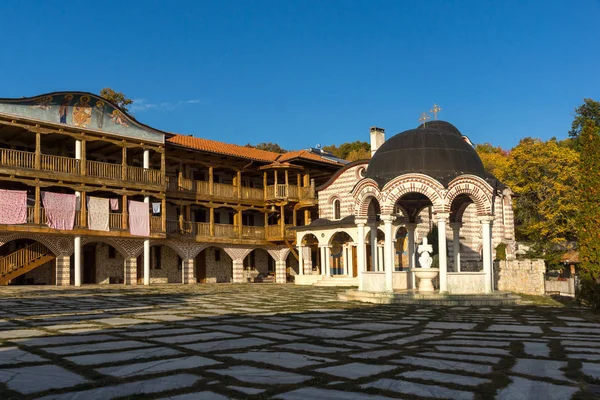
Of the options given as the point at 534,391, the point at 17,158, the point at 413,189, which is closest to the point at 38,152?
the point at 17,158

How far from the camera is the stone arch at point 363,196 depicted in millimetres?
17480

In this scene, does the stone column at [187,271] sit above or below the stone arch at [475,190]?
below

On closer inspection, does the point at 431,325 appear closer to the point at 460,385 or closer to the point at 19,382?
the point at 460,385

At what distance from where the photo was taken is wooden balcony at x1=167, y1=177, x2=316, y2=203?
1280 inches

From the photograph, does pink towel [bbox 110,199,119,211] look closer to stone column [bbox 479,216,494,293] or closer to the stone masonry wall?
the stone masonry wall

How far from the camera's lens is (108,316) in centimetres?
1144

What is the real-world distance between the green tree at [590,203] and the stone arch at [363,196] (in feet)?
19.2

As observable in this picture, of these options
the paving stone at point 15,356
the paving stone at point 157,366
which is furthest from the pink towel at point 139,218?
the paving stone at point 157,366

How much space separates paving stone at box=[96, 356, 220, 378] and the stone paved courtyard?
1 centimetres

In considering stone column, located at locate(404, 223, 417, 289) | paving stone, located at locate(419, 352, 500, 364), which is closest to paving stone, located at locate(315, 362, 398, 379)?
paving stone, located at locate(419, 352, 500, 364)

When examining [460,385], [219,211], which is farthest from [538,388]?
[219,211]

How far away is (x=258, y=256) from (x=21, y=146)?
626 inches

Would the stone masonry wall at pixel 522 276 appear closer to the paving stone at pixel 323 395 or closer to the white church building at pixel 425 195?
the white church building at pixel 425 195

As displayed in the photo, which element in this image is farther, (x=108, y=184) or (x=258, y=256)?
(x=258, y=256)
